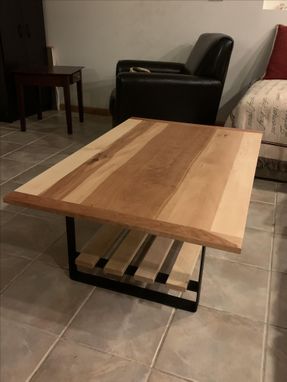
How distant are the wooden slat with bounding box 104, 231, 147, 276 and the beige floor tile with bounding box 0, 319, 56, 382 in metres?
0.31

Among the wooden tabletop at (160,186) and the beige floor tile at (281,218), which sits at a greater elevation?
the wooden tabletop at (160,186)

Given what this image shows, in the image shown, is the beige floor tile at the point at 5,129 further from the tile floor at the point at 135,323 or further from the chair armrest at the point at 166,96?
the tile floor at the point at 135,323

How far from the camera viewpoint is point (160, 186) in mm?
1195

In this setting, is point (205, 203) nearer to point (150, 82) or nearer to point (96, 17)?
point (150, 82)

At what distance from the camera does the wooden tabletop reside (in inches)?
38.9

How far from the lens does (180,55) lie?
10.9ft

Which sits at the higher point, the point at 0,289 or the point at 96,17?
the point at 96,17

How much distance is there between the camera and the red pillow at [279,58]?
283cm

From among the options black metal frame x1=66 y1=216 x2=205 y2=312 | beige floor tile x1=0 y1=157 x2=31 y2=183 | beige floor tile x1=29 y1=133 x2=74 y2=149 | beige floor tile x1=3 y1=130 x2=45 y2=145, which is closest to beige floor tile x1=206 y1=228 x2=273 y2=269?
black metal frame x1=66 y1=216 x2=205 y2=312

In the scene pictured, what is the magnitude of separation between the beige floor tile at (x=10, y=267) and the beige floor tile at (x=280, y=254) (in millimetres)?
1089

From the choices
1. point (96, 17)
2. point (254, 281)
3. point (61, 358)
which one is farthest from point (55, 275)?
point (96, 17)

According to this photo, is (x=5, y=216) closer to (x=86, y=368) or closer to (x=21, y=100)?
(x=86, y=368)

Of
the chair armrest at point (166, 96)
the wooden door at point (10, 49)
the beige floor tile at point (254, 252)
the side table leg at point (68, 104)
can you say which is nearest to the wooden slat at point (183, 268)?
the beige floor tile at point (254, 252)

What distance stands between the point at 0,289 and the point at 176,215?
2.71 feet
